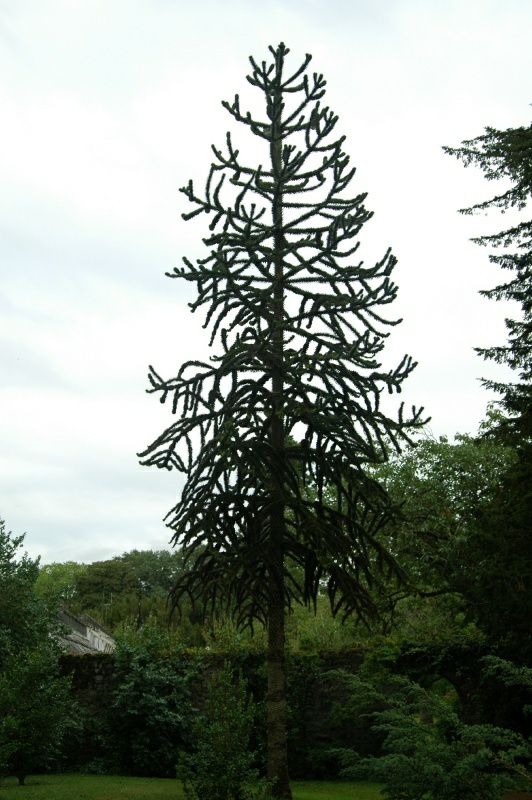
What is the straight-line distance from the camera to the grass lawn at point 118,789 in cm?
1090

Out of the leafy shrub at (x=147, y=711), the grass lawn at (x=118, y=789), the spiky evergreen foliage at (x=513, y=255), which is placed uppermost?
the spiky evergreen foliage at (x=513, y=255)

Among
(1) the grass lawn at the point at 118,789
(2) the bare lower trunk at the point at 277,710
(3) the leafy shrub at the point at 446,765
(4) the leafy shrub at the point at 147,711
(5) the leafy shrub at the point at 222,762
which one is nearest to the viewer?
(3) the leafy shrub at the point at 446,765

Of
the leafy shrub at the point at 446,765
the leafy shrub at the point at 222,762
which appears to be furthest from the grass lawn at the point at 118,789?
the leafy shrub at the point at 446,765

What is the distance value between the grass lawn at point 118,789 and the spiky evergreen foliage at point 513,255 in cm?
619

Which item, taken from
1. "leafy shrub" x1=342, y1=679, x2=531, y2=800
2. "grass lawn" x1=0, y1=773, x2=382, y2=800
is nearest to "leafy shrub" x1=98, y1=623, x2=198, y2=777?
"grass lawn" x1=0, y1=773, x2=382, y2=800

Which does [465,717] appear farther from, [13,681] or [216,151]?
[216,151]

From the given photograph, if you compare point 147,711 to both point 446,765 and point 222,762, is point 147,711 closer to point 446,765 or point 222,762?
point 222,762

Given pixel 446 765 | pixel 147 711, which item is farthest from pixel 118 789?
pixel 446 765

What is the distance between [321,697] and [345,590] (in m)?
5.93

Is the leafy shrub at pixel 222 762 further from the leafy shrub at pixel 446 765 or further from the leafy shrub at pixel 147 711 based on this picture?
the leafy shrub at pixel 147 711

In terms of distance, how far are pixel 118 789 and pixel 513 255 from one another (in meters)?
11.0

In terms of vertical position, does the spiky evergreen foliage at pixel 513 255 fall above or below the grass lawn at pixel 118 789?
above

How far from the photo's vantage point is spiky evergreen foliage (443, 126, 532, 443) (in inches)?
479

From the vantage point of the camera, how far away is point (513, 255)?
535 inches
